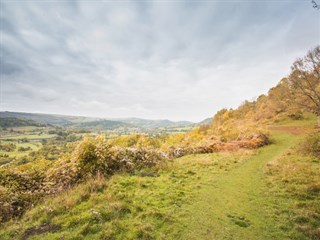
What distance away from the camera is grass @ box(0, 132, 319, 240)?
6.37 meters

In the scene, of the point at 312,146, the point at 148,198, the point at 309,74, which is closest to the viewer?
the point at 148,198

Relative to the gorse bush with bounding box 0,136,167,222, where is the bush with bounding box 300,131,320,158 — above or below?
above

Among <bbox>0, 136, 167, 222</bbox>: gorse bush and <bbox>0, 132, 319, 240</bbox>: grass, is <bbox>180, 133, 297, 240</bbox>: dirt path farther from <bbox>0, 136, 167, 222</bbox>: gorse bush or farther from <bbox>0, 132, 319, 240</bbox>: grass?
Result: <bbox>0, 136, 167, 222</bbox>: gorse bush

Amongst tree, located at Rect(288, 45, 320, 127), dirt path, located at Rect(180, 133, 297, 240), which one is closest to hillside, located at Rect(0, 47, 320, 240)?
dirt path, located at Rect(180, 133, 297, 240)

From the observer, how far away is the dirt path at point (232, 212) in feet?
20.9

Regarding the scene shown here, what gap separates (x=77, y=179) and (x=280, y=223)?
9.34 metres

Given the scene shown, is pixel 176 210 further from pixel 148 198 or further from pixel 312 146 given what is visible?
pixel 312 146

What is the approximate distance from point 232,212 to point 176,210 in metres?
2.15

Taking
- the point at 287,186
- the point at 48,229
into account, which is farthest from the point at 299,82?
the point at 48,229

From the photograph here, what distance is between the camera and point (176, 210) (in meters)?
7.84

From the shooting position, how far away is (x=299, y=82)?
25.3m

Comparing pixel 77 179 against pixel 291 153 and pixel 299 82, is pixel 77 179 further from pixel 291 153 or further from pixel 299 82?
pixel 299 82

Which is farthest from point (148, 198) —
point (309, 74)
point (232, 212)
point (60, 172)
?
point (309, 74)

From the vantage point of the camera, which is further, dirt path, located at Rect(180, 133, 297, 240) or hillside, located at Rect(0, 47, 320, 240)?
hillside, located at Rect(0, 47, 320, 240)
